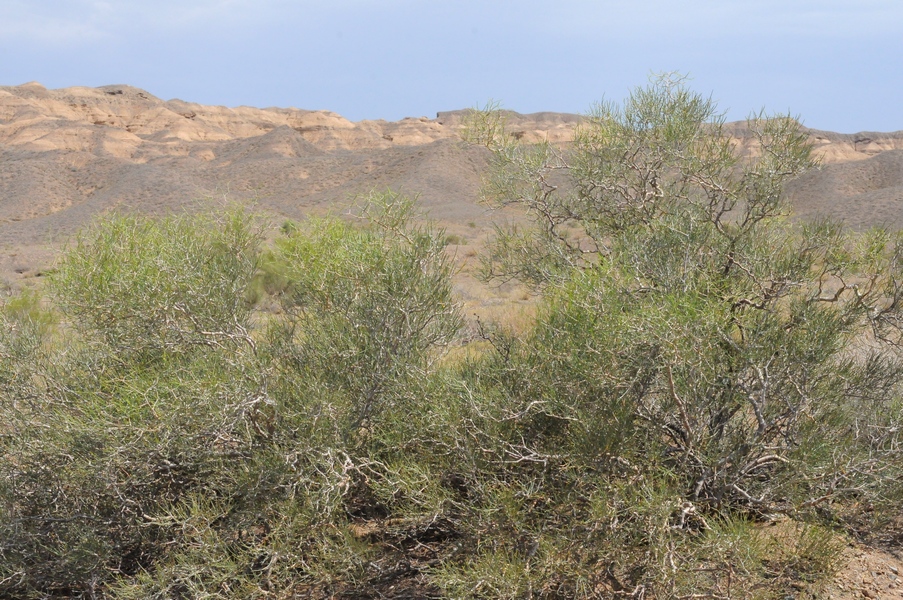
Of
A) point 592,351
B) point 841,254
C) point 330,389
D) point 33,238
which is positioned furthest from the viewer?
point 33,238

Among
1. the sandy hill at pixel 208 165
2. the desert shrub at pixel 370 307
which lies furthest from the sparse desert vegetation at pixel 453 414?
the sandy hill at pixel 208 165

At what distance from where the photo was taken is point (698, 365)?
3.90 m

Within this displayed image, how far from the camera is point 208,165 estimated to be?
5903 centimetres

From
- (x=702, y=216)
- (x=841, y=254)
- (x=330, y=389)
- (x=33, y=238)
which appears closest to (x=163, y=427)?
(x=330, y=389)

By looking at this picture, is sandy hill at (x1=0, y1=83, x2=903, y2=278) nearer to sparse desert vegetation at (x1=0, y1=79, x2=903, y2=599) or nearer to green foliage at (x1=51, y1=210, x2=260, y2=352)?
green foliage at (x1=51, y1=210, x2=260, y2=352)

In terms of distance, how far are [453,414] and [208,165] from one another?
2317 inches

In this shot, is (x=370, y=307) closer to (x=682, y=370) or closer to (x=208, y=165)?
(x=682, y=370)

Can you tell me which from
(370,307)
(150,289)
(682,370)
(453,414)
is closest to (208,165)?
(150,289)

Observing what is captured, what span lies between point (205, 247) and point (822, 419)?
4.17 metres

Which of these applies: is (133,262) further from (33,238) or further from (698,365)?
(33,238)

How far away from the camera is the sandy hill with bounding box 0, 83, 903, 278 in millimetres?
43094

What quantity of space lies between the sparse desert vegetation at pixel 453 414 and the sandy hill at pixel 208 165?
79.1 ft

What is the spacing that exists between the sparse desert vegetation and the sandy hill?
24096 millimetres

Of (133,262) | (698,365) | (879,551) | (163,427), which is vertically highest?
(133,262)
